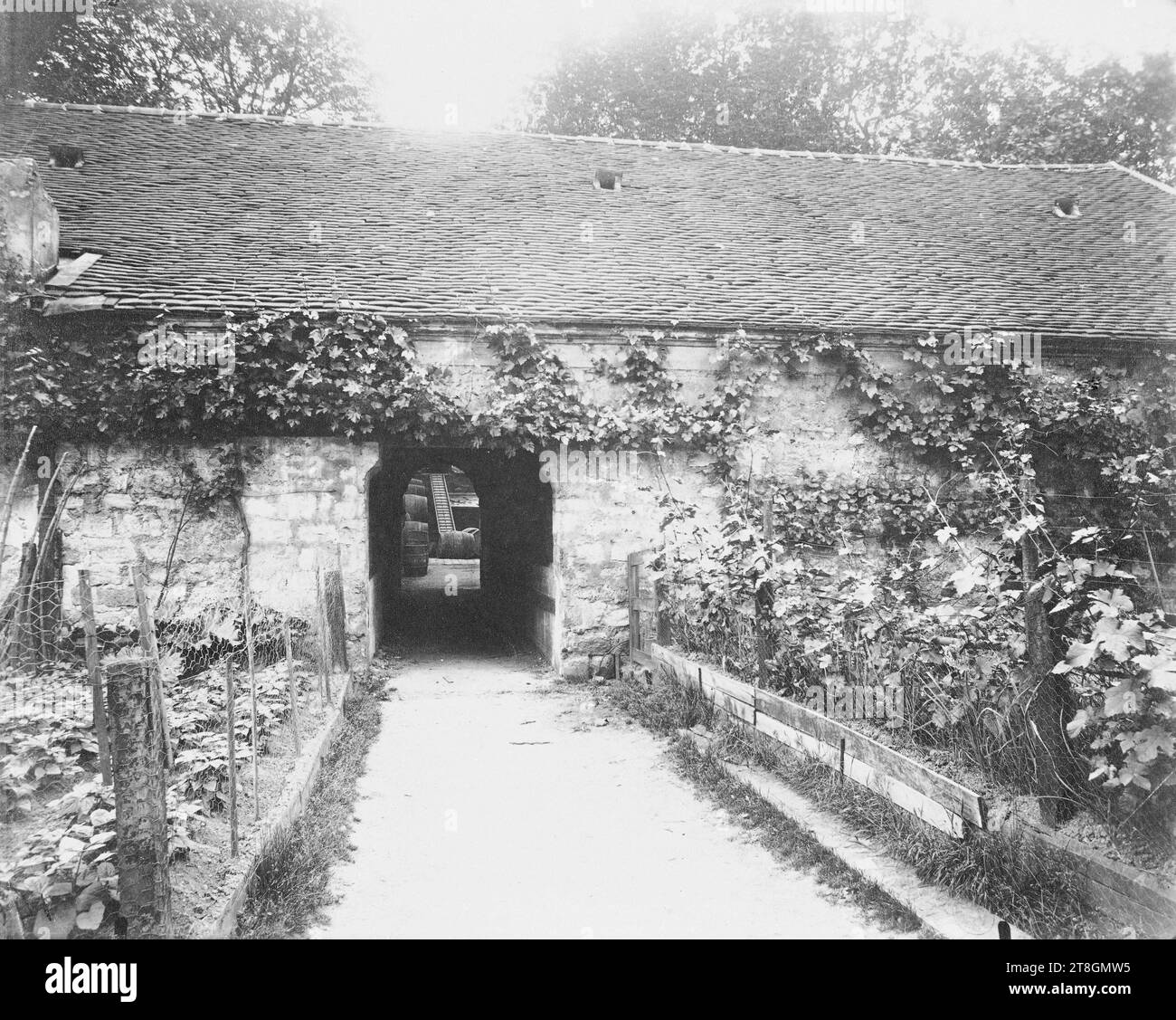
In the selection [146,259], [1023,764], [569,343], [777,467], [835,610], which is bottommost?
[1023,764]

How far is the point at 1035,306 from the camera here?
9.99 metres

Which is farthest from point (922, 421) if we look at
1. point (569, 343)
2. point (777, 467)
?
point (569, 343)

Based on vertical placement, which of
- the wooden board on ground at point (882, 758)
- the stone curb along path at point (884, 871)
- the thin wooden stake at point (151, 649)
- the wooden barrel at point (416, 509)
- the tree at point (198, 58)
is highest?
the tree at point (198, 58)

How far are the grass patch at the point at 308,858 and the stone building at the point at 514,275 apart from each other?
3222 millimetres

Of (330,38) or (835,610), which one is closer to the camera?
(835,610)

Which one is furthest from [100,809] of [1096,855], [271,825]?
[1096,855]

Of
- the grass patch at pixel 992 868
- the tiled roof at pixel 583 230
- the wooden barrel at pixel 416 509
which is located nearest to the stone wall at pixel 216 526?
the tiled roof at pixel 583 230

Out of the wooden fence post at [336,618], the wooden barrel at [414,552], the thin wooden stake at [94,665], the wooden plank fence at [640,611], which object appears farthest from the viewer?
the wooden barrel at [414,552]

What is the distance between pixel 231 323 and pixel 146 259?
70.5 inches

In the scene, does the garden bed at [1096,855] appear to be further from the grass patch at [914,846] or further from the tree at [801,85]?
the tree at [801,85]

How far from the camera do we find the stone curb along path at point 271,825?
9.42ft

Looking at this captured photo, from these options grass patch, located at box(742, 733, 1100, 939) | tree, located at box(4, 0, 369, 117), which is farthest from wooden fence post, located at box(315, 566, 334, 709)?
tree, located at box(4, 0, 369, 117)

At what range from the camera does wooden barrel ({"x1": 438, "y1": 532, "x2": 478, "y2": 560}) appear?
23.0 meters

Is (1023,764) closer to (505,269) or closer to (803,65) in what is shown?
(505,269)
